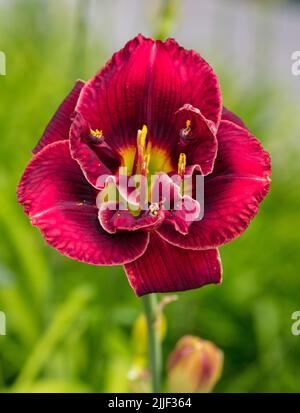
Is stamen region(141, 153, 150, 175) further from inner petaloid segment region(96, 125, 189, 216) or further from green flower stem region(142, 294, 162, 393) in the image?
green flower stem region(142, 294, 162, 393)

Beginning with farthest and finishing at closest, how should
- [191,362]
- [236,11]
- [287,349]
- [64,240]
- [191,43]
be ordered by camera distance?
[236,11]
[191,43]
[287,349]
[191,362]
[64,240]

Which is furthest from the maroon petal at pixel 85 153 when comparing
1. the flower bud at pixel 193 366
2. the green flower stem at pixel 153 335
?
the flower bud at pixel 193 366

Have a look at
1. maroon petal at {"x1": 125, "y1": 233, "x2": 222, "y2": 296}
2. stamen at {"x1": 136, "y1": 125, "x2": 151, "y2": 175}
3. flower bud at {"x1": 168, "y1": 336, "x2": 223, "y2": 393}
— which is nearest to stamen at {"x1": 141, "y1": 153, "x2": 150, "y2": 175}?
stamen at {"x1": 136, "y1": 125, "x2": 151, "y2": 175}

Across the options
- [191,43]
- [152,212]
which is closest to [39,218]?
[152,212]

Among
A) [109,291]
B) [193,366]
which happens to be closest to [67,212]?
[193,366]

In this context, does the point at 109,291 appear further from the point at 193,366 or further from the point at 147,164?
the point at 147,164

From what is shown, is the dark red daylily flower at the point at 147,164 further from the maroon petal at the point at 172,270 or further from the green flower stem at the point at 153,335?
the green flower stem at the point at 153,335
